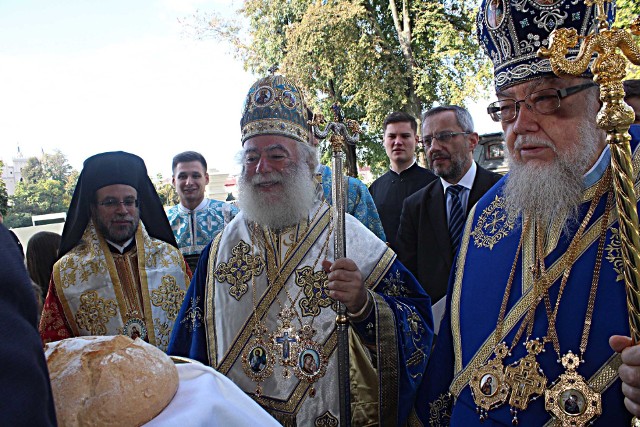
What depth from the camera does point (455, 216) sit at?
406 cm

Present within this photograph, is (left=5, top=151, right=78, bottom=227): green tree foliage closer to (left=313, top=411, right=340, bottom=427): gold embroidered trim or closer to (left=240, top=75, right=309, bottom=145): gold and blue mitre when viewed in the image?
(left=240, top=75, right=309, bottom=145): gold and blue mitre

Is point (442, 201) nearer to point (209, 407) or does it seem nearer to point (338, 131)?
point (338, 131)

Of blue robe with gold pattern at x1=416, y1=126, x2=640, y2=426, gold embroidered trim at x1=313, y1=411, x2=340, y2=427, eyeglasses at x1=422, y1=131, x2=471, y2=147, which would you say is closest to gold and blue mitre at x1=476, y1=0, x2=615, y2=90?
blue robe with gold pattern at x1=416, y1=126, x2=640, y2=426

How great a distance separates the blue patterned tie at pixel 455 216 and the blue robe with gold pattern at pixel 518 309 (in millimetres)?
1700

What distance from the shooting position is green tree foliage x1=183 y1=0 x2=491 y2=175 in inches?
587

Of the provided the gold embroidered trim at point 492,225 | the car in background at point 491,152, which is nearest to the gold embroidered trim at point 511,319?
the gold embroidered trim at point 492,225

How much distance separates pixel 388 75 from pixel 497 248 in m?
14.3

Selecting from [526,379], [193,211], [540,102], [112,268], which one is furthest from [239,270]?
[193,211]

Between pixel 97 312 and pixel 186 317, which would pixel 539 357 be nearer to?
pixel 186 317

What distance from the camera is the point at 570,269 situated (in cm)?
180

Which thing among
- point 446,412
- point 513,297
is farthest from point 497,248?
point 446,412

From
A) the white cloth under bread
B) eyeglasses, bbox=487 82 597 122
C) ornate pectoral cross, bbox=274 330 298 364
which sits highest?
eyeglasses, bbox=487 82 597 122

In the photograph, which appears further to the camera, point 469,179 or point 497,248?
point 469,179

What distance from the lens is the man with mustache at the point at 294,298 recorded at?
250 centimetres
